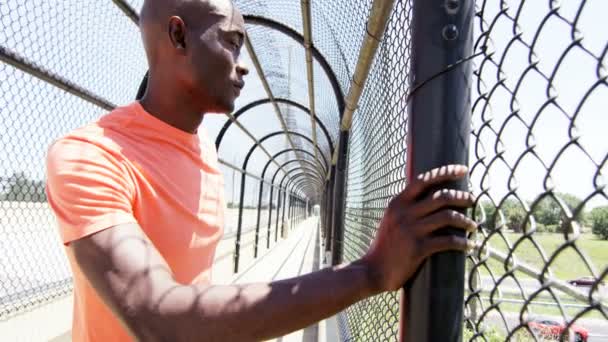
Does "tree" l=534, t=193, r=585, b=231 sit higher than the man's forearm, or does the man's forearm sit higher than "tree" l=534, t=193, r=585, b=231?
"tree" l=534, t=193, r=585, b=231

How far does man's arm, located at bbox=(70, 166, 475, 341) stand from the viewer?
85 cm

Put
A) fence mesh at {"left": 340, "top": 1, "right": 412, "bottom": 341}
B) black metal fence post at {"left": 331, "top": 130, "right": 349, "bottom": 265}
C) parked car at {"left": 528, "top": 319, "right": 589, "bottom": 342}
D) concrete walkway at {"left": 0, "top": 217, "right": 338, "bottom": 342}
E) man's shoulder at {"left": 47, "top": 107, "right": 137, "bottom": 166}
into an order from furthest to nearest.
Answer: black metal fence post at {"left": 331, "top": 130, "right": 349, "bottom": 265} < concrete walkway at {"left": 0, "top": 217, "right": 338, "bottom": 342} < fence mesh at {"left": 340, "top": 1, "right": 412, "bottom": 341} < man's shoulder at {"left": 47, "top": 107, "right": 137, "bottom": 166} < parked car at {"left": 528, "top": 319, "right": 589, "bottom": 342}

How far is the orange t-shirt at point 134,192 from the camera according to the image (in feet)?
3.36

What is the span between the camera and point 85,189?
1025mm

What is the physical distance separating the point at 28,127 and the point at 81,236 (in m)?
2.35

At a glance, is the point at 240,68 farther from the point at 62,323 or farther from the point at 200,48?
the point at 62,323

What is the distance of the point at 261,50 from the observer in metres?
5.41

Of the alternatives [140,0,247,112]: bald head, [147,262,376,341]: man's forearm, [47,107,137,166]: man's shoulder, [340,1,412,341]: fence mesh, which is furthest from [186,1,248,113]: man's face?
[147,262,376,341]: man's forearm

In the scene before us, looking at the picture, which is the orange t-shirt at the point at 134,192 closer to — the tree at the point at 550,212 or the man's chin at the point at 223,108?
the man's chin at the point at 223,108

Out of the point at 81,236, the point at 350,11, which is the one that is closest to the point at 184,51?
the point at 81,236

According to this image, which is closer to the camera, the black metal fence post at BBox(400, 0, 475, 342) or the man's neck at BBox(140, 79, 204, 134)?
the black metal fence post at BBox(400, 0, 475, 342)

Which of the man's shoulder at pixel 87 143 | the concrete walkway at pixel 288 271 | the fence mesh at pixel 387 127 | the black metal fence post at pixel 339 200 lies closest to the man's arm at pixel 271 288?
the man's shoulder at pixel 87 143

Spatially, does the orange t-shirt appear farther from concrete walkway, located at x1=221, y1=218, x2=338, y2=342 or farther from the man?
concrete walkway, located at x1=221, y1=218, x2=338, y2=342

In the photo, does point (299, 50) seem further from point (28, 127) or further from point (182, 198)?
point (182, 198)
